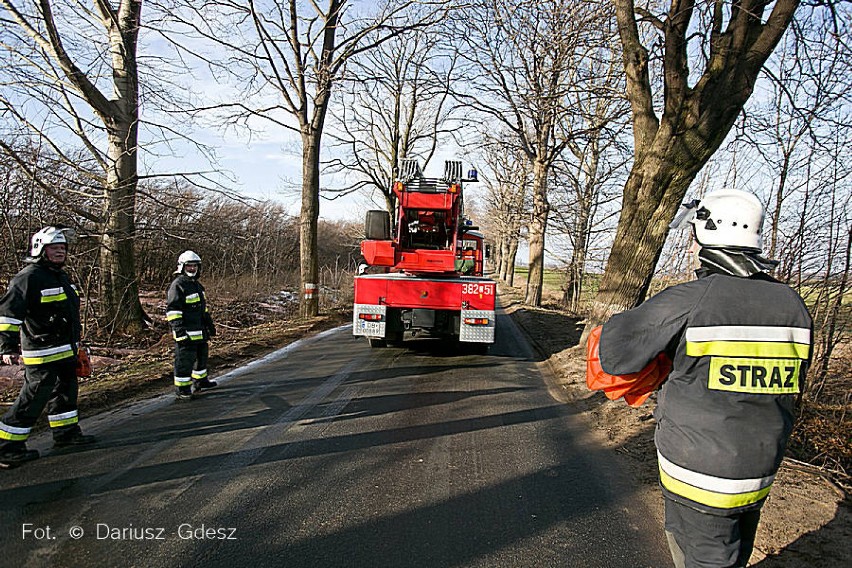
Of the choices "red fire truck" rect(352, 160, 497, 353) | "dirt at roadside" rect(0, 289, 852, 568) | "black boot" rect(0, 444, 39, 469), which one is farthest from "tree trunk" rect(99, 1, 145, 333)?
"black boot" rect(0, 444, 39, 469)

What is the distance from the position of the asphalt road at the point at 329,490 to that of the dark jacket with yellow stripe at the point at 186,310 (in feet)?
2.57

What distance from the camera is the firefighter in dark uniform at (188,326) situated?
259 inches

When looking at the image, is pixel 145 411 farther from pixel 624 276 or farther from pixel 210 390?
pixel 624 276

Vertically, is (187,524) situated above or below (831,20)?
below

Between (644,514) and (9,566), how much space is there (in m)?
3.92

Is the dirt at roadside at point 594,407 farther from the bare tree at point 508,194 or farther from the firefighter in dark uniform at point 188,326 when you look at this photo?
the bare tree at point 508,194

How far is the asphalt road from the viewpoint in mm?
3275

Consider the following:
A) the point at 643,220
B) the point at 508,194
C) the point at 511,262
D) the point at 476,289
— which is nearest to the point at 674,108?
the point at 643,220

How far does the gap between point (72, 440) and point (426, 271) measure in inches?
264

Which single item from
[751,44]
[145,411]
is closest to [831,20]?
[751,44]

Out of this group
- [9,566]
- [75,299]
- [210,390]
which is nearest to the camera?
[9,566]

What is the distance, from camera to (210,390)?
23.0 ft

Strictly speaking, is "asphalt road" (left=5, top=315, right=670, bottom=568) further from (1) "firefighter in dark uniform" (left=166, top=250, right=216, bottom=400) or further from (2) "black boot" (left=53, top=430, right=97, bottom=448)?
(1) "firefighter in dark uniform" (left=166, top=250, right=216, bottom=400)

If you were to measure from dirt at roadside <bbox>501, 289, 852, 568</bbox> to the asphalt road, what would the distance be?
0.32 metres
